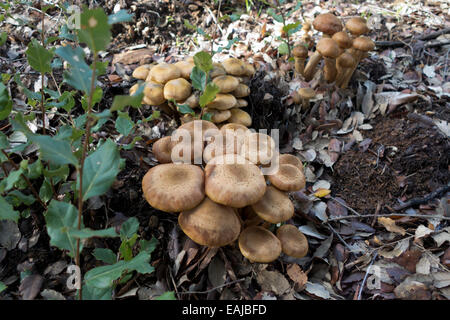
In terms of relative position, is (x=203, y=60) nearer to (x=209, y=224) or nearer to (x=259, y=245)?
(x=209, y=224)

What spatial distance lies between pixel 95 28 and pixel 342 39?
354cm

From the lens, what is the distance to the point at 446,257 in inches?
108

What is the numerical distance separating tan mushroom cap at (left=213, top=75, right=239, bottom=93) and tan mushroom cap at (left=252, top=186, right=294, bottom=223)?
1.60 metres

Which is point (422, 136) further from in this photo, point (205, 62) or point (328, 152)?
point (205, 62)

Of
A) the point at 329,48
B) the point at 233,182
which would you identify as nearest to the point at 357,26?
the point at 329,48

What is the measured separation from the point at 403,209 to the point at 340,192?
2.23 ft

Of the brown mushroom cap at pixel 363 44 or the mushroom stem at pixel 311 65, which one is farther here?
the mushroom stem at pixel 311 65

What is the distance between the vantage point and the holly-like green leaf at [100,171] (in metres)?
1.66

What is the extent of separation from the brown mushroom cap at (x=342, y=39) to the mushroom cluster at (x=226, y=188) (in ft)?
7.15

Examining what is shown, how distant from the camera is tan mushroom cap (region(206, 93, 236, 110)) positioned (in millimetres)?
3455

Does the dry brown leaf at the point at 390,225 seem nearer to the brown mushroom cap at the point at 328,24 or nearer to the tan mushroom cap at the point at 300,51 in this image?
the tan mushroom cap at the point at 300,51

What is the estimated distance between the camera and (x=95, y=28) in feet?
4.31

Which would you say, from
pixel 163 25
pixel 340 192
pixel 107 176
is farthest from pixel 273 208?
pixel 163 25

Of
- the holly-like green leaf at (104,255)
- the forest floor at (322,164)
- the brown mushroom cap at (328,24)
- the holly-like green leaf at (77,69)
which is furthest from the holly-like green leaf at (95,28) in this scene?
the brown mushroom cap at (328,24)
